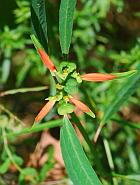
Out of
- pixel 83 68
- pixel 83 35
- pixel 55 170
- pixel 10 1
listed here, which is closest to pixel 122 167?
pixel 55 170

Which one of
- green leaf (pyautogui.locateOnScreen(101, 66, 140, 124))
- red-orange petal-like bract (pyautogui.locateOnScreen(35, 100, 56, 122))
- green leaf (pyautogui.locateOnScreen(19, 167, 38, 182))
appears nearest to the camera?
red-orange petal-like bract (pyautogui.locateOnScreen(35, 100, 56, 122))

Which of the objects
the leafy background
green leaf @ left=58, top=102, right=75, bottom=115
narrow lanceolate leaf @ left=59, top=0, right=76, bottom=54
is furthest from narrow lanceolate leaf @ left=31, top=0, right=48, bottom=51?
the leafy background

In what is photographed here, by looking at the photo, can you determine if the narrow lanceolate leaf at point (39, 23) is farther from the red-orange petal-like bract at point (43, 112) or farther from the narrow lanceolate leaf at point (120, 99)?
the narrow lanceolate leaf at point (120, 99)

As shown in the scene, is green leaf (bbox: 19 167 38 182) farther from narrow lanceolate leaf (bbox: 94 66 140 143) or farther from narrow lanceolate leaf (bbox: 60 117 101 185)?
narrow lanceolate leaf (bbox: 60 117 101 185)

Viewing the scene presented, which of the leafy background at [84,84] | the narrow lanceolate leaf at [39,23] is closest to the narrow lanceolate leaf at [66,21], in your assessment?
the narrow lanceolate leaf at [39,23]

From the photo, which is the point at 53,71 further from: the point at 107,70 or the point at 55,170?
the point at 55,170

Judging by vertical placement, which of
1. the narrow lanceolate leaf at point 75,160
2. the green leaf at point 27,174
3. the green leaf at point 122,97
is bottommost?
the green leaf at point 27,174
